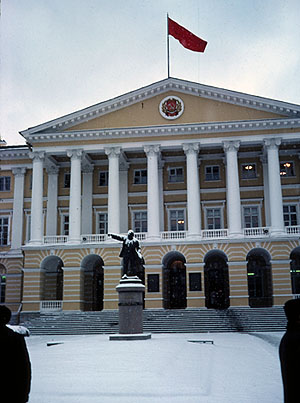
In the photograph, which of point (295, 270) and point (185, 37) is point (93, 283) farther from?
point (185, 37)

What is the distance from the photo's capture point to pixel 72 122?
132ft

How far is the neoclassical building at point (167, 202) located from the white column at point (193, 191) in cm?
8

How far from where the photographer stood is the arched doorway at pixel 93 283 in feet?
133

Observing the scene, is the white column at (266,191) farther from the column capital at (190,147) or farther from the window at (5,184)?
the window at (5,184)

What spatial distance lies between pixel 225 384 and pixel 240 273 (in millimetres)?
26634

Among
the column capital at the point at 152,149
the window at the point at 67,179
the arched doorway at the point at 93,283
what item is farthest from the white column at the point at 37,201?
the column capital at the point at 152,149

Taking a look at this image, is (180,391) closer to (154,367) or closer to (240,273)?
(154,367)

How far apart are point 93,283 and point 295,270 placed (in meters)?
15.4

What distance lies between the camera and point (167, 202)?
42.4 m

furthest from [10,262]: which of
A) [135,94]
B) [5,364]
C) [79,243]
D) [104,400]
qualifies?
[5,364]

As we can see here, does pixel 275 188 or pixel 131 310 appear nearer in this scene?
pixel 131 310

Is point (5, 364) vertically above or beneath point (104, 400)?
above

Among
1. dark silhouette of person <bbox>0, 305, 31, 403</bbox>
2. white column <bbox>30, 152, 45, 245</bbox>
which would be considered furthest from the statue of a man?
white column <bbox>30, 152, 45, 245</bbox>

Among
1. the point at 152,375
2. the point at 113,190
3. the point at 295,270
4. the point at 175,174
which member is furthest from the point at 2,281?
the point at 152,375
